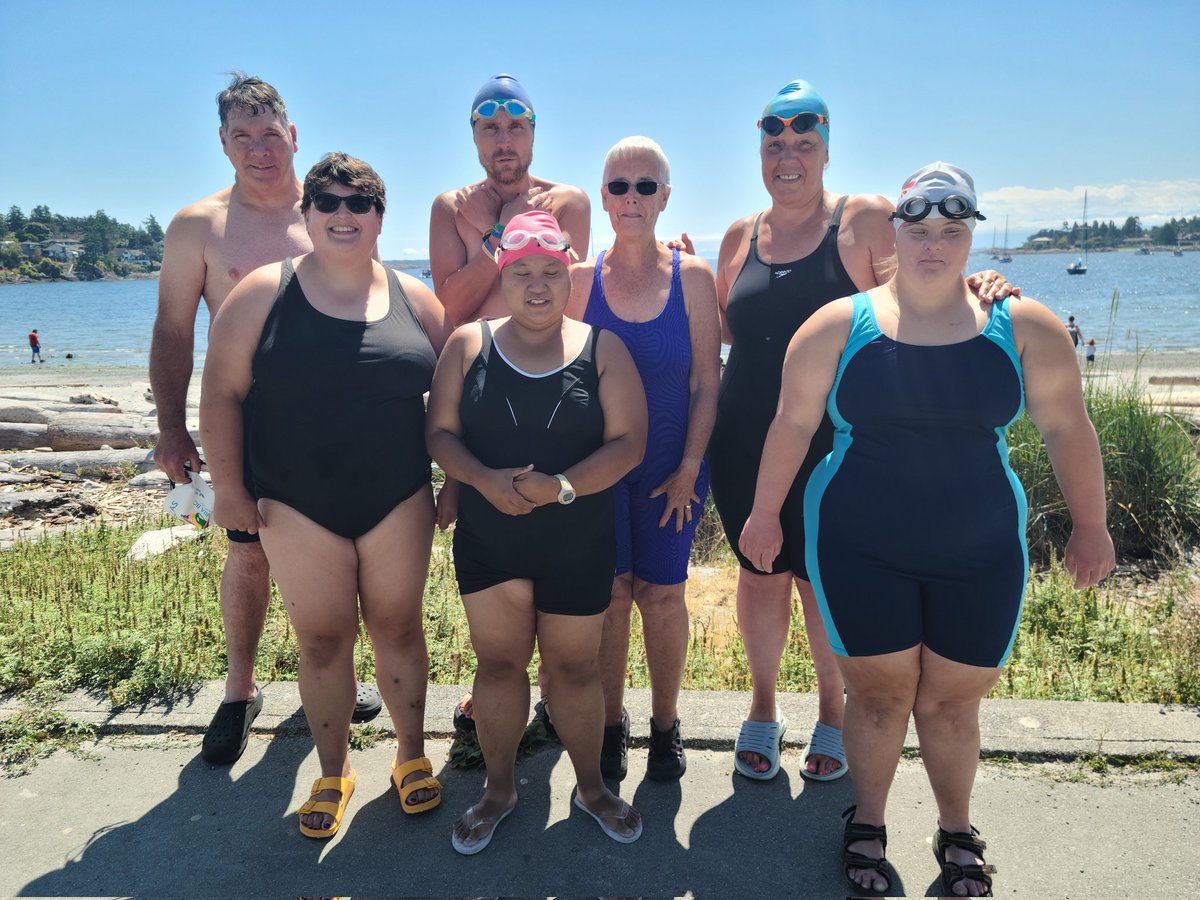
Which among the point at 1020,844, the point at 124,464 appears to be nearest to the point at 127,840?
the point at 1020,844

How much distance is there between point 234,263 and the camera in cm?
353

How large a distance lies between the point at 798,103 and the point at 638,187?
727mm

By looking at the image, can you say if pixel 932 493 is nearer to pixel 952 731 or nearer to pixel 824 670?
pixel 952 731

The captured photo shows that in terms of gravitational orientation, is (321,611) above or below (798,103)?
below

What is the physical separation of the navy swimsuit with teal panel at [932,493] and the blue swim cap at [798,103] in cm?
106

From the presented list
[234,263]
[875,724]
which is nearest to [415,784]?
[875,724]

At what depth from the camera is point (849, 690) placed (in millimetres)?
2783

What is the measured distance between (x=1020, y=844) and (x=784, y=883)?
0.85 meters

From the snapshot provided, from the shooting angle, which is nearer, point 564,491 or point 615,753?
point 564,491

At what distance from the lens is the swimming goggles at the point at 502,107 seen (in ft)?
11.8

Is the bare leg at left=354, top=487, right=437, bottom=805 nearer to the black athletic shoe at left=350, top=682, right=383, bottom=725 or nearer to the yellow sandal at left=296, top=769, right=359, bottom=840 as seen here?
the yellow sandal at left=296, top=769, right=359, bottom=840

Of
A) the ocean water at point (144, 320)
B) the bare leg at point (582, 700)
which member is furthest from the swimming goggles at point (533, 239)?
the ocean water at point (144, 320)

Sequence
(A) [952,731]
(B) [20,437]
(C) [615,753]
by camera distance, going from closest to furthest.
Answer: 1. (A) [952,731]
2. (C) [615,753]
3. (B) [20,437]

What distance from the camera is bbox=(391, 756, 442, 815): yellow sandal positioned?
121 inches
